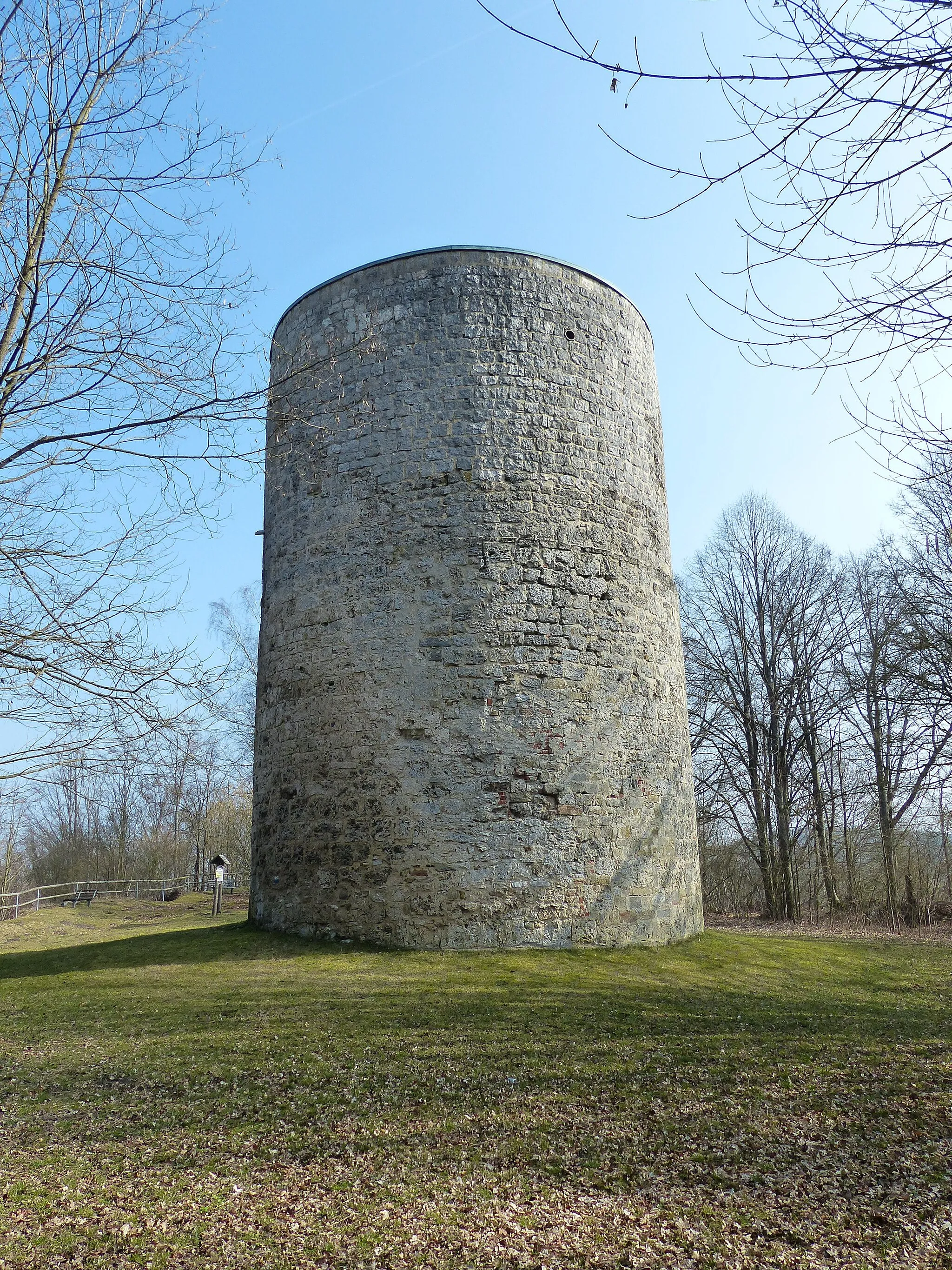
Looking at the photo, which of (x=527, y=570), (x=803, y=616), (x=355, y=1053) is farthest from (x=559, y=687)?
(x=803, y=616)

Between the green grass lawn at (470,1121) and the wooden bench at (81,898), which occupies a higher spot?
the green grass lawn at (470,1121)

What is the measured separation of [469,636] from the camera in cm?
816

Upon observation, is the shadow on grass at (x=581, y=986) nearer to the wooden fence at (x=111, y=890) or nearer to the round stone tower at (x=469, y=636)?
the round stone tower at (x=469, y=636)

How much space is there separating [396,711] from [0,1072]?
4.33 meters

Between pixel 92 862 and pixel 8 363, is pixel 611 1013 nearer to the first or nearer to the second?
pixel 8 363

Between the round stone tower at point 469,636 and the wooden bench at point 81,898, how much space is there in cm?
1557

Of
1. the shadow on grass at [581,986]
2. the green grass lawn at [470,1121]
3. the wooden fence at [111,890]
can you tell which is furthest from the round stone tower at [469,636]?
the wooden fence at [111,890]

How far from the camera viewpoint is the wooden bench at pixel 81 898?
22.1 m

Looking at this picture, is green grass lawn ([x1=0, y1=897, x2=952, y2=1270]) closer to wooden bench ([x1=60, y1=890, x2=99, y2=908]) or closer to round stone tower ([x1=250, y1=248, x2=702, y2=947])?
round stone tower ([x1=250, y1=248, x2=702, y2=947])

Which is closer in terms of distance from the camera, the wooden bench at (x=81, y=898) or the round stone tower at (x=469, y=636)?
the round stone tower at (x=469, y=636)

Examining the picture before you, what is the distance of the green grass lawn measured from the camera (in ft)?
9.69

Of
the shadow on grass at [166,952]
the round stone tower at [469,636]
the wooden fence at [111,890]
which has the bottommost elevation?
the wooden fence at [111,890]

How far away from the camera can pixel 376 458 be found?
876 cm

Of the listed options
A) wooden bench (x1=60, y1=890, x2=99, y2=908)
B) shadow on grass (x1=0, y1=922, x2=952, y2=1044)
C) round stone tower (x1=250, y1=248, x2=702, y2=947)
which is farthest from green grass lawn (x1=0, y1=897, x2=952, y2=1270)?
wooden bench (x1=60, y1=890, x2=99, y2=908)
